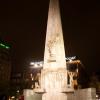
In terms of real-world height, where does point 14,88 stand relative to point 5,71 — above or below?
below

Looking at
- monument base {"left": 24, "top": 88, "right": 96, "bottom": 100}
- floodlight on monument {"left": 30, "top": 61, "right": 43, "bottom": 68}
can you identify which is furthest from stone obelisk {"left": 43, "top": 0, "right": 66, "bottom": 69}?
floodlight on monument {"left": 30, "top": 61, "right": 43, "bottom": 68}

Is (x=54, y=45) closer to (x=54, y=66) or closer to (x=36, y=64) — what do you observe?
(x=54, y=66)

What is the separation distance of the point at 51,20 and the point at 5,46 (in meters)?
59.5

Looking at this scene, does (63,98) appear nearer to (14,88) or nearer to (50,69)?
(50,69)

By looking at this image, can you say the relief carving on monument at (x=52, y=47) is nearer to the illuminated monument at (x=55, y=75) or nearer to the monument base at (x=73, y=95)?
the illuminated monument at (x=55, y=75)

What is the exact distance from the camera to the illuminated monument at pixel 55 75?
16.6 m

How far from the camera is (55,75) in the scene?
16969mm

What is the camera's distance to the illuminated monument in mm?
16562

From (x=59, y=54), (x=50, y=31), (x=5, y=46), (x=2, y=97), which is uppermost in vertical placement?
(x=5, y=46)

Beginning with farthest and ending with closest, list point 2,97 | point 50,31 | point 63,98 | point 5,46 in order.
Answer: point 5,46 < point 2,97 < point 50,31 < point 63,98

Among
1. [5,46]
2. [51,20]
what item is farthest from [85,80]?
[51,20]

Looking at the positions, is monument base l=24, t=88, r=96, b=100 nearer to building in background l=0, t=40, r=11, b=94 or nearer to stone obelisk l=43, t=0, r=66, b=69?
stone obelisk l=43, t=0, r=66, b=69

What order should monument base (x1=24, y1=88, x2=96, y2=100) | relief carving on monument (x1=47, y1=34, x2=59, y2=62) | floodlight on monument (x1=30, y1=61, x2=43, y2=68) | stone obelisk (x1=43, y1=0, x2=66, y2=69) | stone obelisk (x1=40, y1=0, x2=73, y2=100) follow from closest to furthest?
1. monument base (x1=24, y1=88, x2=96, y2=100)
2. stone obelisk (x1=40, y1=0, x2=73, y2=100)
3. stone obelisk (x1=43, y1=0, x2=66, y2=69)
4. relief carving on monument (x1=47, y1=34, x2=59, y2=62)
5. floodlight on monument (x1=30, y1=61, x2=43, y2=68)

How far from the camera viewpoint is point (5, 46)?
250 ft
